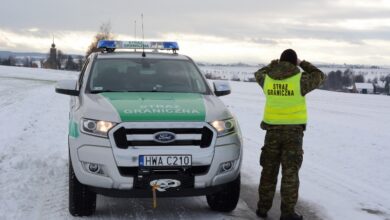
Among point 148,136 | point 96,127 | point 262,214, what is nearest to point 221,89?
point 262,214

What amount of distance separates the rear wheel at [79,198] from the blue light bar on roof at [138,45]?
2638mm

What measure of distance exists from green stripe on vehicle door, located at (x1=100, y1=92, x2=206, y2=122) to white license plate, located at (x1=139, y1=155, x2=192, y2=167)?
0.36 metres

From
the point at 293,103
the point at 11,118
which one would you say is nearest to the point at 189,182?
the point at 293,103

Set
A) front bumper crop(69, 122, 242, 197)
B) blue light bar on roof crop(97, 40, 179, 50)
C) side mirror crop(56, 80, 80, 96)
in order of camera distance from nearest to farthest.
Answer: front bumper crop(69, 122, 242, 197)
side mirror crop(56, 80, 80, 96)
blue light bar on roof crop(97, 40, 179, 50)

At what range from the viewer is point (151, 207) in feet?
19.9

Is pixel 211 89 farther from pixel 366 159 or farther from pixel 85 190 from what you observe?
pixel 366 159

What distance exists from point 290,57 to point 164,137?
1.57 metres

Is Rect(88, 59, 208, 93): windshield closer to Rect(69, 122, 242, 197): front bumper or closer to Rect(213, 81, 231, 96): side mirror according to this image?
Rect(213, 81, 231, 96): side mirror

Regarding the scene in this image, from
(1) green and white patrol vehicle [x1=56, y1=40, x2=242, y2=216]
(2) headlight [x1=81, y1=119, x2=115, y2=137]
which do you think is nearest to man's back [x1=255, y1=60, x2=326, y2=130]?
(1) green and white patrol vehicle [x1=56, y1=40, x2=242, y2=216]

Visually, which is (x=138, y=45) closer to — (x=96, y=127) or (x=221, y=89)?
(x=221, y=89)

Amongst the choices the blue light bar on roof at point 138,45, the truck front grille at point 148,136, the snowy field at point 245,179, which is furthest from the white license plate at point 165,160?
the blue light bar on roof at point 138,45

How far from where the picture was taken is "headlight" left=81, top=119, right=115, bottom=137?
16.7 ft

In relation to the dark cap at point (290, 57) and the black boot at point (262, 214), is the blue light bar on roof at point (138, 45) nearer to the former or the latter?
the dark cap at point (290, 57)

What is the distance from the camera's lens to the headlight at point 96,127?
5.09m
